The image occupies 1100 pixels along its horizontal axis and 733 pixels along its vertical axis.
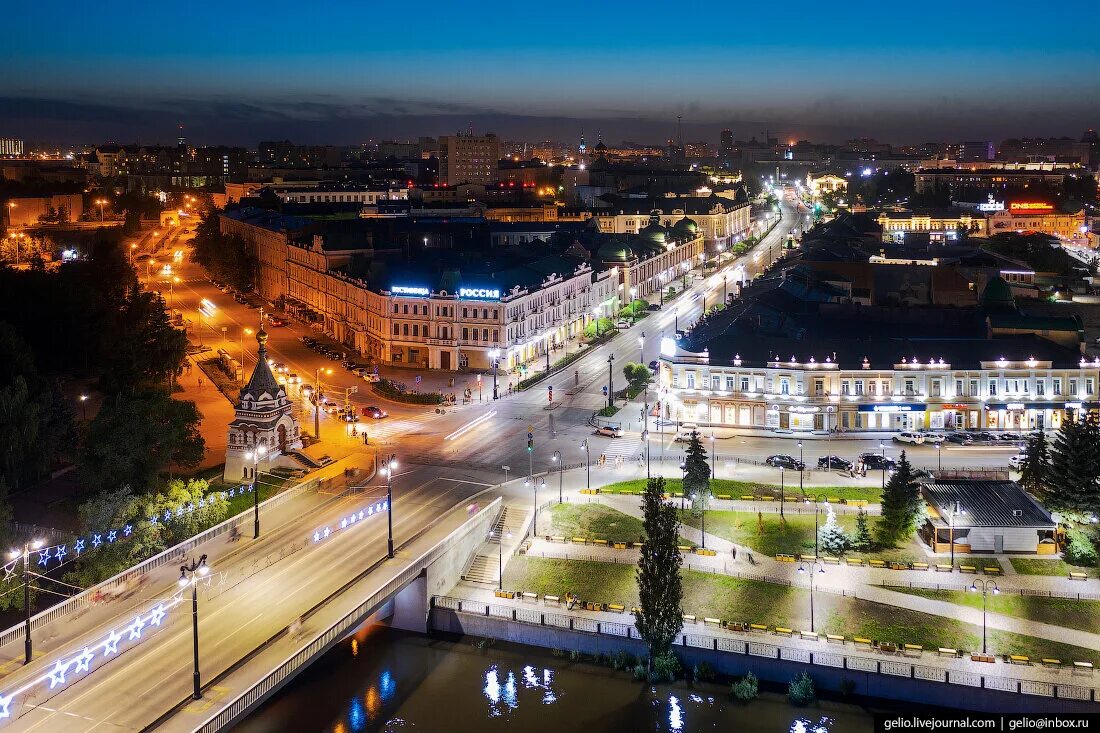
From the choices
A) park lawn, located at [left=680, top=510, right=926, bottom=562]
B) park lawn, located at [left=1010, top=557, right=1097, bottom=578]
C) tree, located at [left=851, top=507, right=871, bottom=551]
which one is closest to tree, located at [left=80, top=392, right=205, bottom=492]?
park lawn, located at [left=680, top=510, right=926, bottom=562]

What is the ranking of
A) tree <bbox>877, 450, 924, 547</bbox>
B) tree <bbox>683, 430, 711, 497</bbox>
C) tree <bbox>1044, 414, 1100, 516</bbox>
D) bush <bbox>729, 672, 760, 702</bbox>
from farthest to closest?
tree <bbox>683, 430, 711, 497</bbox> → tree <bbox>1044, 414, 1100, 516</bbox> → tree <bbox>877, 450, 924, 547</bbox> → bush <bbox>729, 672, 760, 702</bbox>

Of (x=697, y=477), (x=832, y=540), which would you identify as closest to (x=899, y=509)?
(x=832, y=540)

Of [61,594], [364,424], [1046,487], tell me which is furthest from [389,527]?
[1046,487]

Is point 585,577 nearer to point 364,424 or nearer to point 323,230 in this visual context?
point 364,424

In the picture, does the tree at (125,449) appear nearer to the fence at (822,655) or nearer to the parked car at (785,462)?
the fence at (822,655)

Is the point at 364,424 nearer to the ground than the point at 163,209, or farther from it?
nearer to the ground

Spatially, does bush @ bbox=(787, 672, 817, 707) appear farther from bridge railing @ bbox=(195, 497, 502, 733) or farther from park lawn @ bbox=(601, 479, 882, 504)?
park lawn @ bbox=(601, 479, 882, 504)
